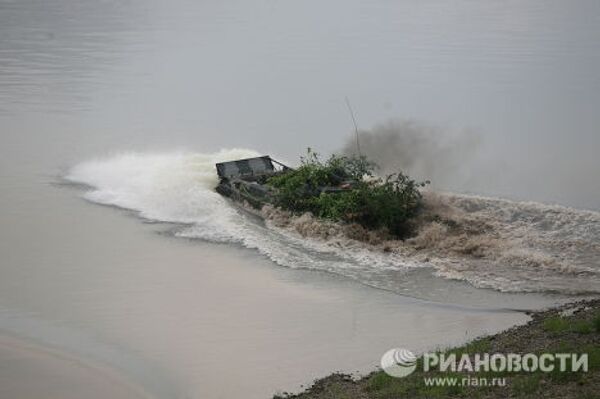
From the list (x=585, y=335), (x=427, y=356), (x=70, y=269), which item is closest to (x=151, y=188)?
(x=70, y=269)

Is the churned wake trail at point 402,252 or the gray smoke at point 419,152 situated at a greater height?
the gray smoke at point 419,152

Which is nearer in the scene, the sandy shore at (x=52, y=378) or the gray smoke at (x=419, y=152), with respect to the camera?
the sandy shore at (x=52, y=378)

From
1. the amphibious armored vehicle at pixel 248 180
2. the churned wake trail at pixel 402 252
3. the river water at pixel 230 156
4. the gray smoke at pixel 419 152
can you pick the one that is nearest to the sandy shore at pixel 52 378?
the river water at pixel 230 156

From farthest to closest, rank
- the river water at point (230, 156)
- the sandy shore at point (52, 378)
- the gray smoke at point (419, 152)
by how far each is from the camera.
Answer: the gray smoke at point (419, 152)
the river water at point (230, 156)
the sandy shore at point (52, 378)

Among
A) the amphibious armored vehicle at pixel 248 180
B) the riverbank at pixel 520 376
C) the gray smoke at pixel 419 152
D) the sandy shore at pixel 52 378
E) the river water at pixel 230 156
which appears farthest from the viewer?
the gray smoke at pixel 419 152

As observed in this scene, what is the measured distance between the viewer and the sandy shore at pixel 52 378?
12344 millimetres

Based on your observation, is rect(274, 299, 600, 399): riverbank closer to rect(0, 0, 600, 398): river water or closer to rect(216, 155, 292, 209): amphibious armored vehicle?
rect(0, 0, 600, 398): river water

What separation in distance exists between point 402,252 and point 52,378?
7891mm

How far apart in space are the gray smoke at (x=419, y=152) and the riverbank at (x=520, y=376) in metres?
10.0

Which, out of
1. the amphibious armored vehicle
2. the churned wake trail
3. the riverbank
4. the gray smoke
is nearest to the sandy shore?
the riverbank

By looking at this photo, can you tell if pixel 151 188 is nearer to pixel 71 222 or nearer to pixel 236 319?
pixel 71 222

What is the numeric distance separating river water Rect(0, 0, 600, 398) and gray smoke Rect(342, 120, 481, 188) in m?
0.60

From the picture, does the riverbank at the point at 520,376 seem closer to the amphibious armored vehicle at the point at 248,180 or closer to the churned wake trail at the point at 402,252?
the churned wake trail at the point at 402,252

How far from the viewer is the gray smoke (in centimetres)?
2325
